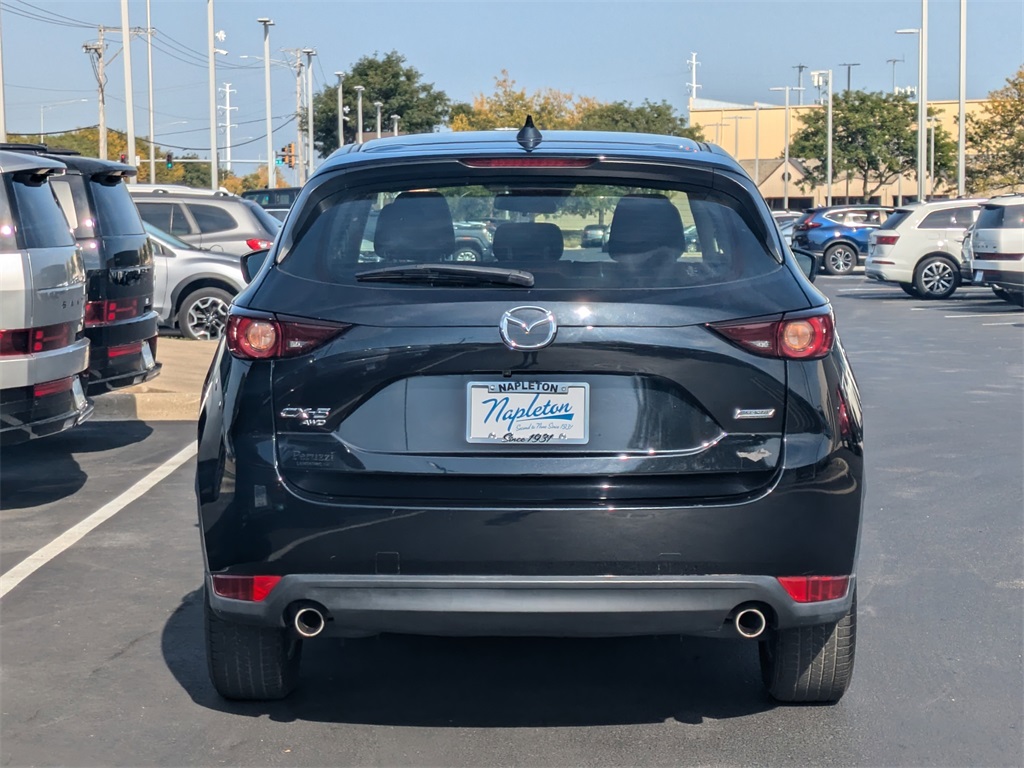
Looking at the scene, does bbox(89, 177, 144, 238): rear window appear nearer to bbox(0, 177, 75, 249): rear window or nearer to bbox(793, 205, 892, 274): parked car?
bbox(0, 177, 75, 249): rear window

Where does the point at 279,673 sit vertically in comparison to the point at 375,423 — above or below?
below

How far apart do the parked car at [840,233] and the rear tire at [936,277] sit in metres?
9.10

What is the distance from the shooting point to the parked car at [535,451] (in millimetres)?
3717

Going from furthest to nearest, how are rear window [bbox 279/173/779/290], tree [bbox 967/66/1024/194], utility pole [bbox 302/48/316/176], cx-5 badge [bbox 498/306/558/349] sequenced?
utility pole [bbox 302/48/316/176], tree [bbox 967/66/1024/194], rear window [bbox 279/173/779/290], cx-5 badge [bbox 498/306/558/349]

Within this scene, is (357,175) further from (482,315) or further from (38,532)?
(38,532)

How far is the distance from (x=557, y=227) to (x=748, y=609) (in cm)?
122

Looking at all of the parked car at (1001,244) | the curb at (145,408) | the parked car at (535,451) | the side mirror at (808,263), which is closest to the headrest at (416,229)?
the parked car at (535,451)

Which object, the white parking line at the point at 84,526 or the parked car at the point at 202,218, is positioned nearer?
the white parking line at the point at 84,526

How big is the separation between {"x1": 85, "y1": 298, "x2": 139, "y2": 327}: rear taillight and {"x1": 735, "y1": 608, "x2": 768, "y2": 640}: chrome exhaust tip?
6103 millimetres

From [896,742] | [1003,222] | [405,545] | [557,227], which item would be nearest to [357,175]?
[557,227]

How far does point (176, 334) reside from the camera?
1667 cm

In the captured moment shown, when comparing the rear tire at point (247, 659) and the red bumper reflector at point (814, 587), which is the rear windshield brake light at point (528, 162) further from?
the rear tire at point (247, 659)

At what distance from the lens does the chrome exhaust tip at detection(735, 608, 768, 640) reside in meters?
3.88

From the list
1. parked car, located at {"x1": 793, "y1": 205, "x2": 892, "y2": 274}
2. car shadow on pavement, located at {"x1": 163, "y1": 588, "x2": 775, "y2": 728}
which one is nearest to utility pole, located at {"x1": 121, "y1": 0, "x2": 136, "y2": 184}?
parked car, located at {"x1": 793, "y1": 205, "x2": 892, "y2": 274}
